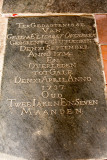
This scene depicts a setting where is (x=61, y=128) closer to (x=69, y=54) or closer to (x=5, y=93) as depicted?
(x=5, y=93)

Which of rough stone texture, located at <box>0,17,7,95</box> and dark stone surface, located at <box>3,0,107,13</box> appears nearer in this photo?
rough stone texture, located at <box>0,17,7,95</box>

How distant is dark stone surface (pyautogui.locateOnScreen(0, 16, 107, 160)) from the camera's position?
1688 millimetres

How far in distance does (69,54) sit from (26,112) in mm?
900

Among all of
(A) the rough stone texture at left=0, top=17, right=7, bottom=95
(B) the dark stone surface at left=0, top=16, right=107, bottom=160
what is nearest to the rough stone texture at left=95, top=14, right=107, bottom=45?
(B) the dark stone surface at left=0, top=16, right=107, bottom=160

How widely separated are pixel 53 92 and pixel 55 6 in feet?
4.33

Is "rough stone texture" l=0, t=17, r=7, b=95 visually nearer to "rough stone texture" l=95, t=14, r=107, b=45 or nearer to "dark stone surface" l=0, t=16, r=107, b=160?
"dark stone surface" l=0, t=16, r=107, b=160

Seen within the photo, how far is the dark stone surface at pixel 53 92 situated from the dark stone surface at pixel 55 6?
157mm

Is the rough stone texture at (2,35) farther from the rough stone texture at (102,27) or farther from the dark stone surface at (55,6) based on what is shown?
the rough stone texture at (102,27)

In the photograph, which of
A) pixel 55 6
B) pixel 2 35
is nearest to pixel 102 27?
pixel 55 6

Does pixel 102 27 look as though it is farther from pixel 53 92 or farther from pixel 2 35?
pixel 2 35

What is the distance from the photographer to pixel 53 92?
73.7 inches

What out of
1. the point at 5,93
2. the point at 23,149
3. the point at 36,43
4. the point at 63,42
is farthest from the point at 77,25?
the point at 23,149

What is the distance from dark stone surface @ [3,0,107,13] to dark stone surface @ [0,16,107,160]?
157 mm

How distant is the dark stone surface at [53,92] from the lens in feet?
5.54
